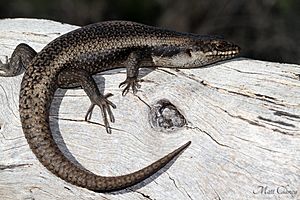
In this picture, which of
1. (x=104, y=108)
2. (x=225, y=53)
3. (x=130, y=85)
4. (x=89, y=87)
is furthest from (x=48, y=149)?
(x=225, y=53)

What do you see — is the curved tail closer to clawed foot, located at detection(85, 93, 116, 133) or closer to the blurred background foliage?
clawed foot, located at detection(85, 93, 116, 133)

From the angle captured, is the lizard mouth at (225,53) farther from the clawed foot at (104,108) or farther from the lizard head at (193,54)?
the clawed foot at (104,108)

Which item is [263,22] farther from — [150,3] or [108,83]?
[108,83]

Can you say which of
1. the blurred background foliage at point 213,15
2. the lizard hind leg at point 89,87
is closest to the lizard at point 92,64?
the lizard hind leg at point 89,87

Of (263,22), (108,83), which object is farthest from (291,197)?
(263,22)

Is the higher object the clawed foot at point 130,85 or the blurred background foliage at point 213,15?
the blurred background foliage at point 213,15

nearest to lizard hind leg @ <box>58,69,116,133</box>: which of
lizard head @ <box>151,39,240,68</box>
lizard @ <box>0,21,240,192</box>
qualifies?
lizard @ <box>0,21,240,192</box>

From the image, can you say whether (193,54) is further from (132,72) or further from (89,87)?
(89,87)
